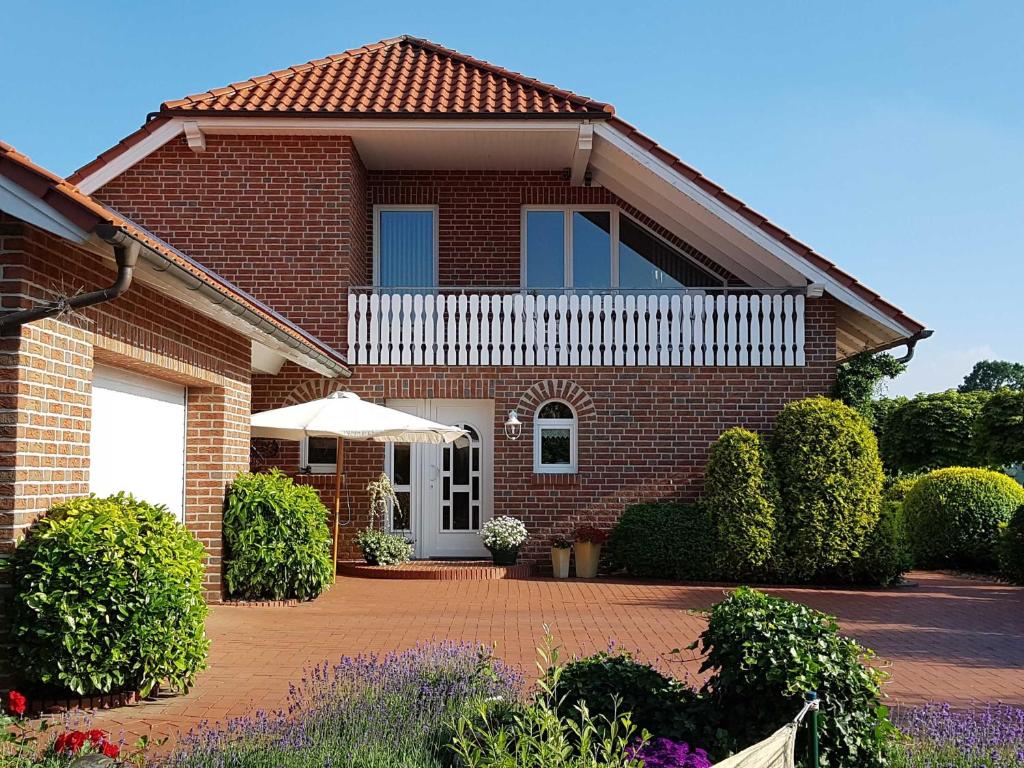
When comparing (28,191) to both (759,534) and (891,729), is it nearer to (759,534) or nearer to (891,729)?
(891,729)

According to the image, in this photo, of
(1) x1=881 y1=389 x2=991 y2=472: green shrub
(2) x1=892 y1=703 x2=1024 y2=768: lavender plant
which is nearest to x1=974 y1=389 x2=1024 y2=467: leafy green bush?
(1) x1=881 y1=389 x2=991 y2=472: green shrub

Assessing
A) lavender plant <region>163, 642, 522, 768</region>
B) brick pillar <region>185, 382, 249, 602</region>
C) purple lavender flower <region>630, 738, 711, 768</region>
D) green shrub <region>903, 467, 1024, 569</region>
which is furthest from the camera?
green shrub <region>903, 467, 1024, 569</region>

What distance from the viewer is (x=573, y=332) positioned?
15.7 m

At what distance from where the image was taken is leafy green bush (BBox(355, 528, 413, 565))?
14.7m

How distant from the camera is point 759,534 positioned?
46.0 feet

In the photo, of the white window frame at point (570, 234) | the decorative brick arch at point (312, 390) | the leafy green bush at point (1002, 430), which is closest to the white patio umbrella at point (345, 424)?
the decorative brick arch at point (312, 390)

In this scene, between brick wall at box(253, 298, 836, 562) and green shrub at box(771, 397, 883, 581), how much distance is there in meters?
1.22

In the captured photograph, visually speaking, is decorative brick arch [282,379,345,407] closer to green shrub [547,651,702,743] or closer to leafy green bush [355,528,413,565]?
leafy green bush [355,528,413,565]

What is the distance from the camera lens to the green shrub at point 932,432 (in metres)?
26.3

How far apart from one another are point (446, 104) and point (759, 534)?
7.66 metres

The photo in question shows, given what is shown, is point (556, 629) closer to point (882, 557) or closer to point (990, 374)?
point (882, 557)

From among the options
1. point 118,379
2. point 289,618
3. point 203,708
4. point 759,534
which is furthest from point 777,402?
point 203,708

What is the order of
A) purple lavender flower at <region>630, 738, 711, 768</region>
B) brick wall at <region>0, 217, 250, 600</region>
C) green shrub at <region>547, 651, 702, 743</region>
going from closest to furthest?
purple lavender flower at <region>630, 738, 711, 768</region> < green shrub at <region>547, 651, 702, 743</region> < brick wall at <region>0, 217, 250, 600</region>

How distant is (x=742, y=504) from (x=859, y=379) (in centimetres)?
407
